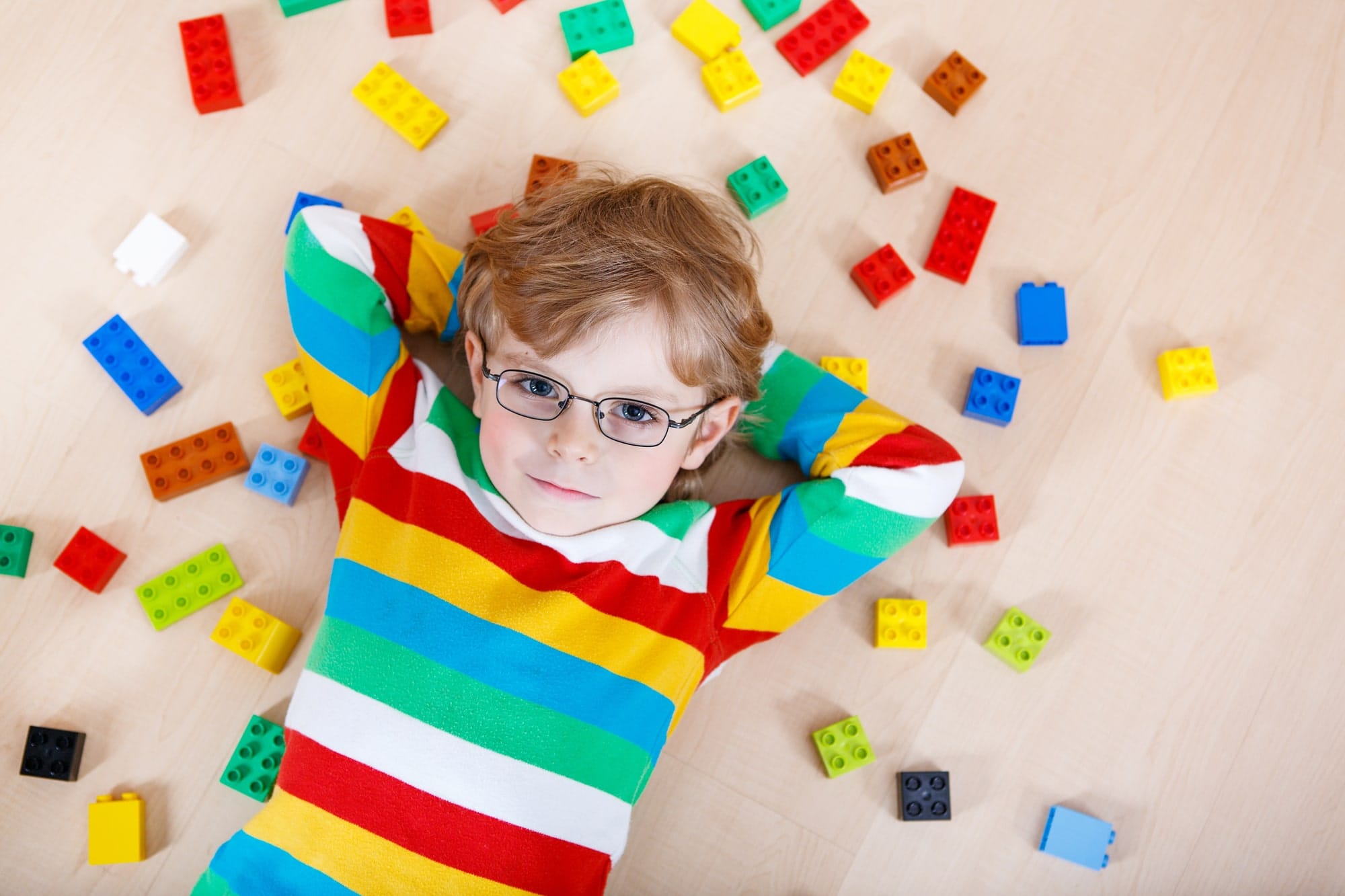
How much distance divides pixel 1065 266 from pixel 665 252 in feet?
2.19

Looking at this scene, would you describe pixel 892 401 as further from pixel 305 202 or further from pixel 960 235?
pixel 305 202

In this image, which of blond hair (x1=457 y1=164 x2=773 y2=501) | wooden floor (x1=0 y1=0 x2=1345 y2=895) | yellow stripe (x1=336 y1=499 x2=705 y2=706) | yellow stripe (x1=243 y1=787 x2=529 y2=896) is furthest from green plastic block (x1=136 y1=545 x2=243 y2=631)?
blond hair (x1=457 y1=164 x2=773 y2=501)

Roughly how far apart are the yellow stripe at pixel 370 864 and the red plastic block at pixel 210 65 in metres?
0.94

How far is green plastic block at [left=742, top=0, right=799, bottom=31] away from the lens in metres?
1.30

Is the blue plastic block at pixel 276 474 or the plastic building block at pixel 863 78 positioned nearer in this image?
the blue plastic block at pixel 276 474

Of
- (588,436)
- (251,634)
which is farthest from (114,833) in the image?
(588,436)

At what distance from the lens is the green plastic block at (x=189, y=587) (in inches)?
45.3

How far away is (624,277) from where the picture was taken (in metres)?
0.91

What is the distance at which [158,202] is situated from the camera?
4.10 ft

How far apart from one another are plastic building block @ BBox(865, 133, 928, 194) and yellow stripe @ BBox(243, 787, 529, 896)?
1.00 meters

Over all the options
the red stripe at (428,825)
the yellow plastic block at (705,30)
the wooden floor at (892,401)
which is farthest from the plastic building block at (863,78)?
the red stripe at (428,825)

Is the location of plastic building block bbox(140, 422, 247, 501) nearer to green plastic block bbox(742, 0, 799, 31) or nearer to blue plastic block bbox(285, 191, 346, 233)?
blue plastic block bbox(285, 191, 346, 233)

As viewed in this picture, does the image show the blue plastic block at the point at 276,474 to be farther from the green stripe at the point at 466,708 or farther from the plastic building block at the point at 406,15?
the plastic building block at the point at 406,15

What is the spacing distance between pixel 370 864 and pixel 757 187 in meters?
0.94
